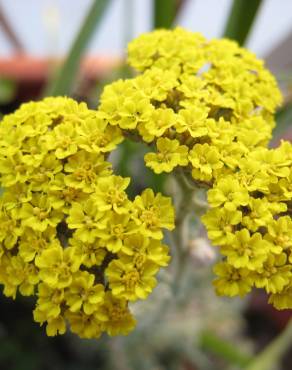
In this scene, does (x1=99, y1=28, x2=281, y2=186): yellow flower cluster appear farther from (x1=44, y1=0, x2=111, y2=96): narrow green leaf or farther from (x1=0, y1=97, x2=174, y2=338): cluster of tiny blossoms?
(x1=44, y1=0, x2=111, y2=96): narrow green leaf

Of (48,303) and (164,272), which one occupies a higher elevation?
(48,303)

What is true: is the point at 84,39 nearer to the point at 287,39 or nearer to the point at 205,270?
the point at 205,270

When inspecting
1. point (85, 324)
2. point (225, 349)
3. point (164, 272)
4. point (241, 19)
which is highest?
point (241, 19)

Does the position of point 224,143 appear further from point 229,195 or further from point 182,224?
point 182,224

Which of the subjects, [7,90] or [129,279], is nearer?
[129,279]

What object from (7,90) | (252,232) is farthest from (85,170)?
(7,90)

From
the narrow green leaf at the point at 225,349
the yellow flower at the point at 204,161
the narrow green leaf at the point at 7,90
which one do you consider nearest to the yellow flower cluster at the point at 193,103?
the yellow flower at the point at 204,161

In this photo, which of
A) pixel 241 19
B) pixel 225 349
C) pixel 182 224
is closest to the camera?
pixel 182 224
